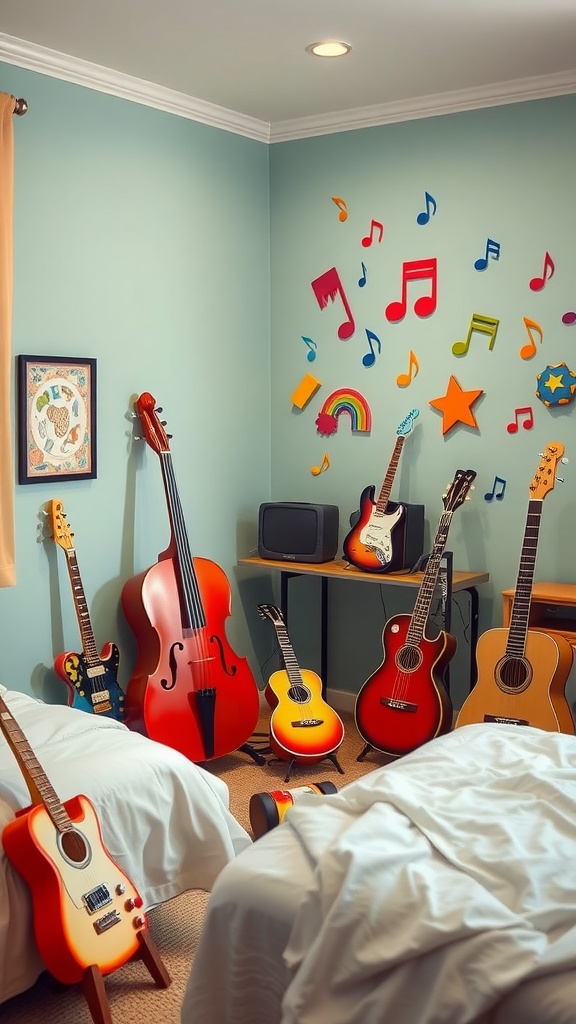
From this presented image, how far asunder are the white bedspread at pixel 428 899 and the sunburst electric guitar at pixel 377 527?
1845 mm

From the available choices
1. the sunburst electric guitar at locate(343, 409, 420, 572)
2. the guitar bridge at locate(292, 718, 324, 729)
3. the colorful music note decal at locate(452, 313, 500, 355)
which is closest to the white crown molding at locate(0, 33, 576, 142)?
the colorful music note decal at locate(452, 313, 500, 355)

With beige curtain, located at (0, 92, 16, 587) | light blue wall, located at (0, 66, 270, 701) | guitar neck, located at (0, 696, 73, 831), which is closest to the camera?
guitar neck, located at (0, 696, 73, 831)

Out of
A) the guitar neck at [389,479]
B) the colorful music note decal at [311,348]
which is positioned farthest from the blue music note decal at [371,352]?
the guitar neck at [389,479]

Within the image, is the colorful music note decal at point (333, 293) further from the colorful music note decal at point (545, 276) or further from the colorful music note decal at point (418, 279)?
the colorful music note decal at point (545, 276)

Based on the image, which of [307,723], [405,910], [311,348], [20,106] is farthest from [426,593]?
[20,106]

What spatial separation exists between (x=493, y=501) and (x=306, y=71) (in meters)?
1.80

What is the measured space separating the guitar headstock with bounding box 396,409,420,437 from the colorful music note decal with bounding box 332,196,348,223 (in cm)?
91

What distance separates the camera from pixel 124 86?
3729mm

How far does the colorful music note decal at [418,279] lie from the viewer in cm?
407

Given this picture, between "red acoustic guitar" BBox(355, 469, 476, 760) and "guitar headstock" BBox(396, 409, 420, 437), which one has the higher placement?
"guitar headstock" BBox(396, 409, 420, 437)

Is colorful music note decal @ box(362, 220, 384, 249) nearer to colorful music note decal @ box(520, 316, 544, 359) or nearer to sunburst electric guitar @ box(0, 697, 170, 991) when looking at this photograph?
colorful music note decal @ box(520, 316, 544, 359)

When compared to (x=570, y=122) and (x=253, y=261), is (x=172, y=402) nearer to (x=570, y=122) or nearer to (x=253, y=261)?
(x=253, y=261)

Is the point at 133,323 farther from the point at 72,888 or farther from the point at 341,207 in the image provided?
the point at 72,888

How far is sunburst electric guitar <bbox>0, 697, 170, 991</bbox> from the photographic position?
7.16ft
